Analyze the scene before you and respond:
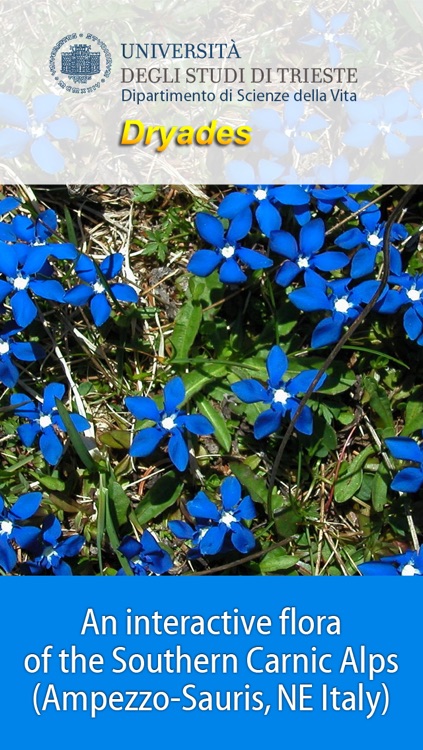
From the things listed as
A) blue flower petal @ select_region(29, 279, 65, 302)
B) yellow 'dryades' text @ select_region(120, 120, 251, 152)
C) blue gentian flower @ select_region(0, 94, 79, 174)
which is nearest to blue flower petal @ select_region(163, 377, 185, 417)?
blue flower petal @ select_region(29, 279, 65, 302)

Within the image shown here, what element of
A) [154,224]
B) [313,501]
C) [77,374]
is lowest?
[313,501]

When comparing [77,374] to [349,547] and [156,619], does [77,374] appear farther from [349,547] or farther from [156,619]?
[349,547]

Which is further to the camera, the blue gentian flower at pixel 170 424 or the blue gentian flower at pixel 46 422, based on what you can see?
the blue gentian flower at pixel 46 422

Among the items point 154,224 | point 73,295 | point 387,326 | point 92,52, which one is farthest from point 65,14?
point 387,326

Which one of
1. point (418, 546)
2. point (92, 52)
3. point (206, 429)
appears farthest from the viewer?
point (92, 52)

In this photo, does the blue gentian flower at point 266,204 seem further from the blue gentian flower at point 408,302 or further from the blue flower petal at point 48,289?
the blue flower petal at point 48,289

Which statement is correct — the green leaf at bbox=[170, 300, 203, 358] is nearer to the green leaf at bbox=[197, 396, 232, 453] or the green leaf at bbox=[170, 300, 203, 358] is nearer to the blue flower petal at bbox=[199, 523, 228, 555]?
the green leaf at bbox=[197, 396, 232, 453]

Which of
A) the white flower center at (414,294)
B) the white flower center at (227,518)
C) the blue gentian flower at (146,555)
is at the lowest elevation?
the blue gentian flower at (146,555)

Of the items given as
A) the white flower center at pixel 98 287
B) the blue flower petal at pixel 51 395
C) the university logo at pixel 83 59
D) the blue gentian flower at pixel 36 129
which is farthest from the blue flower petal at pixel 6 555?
the university logo at pixel 83 59
